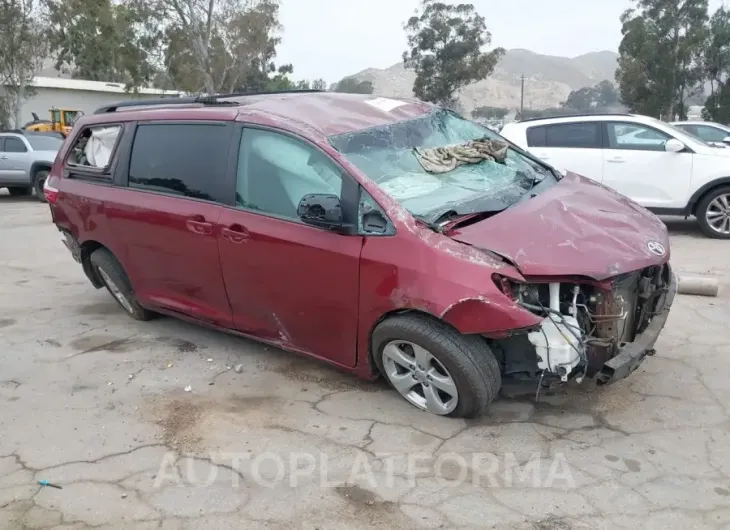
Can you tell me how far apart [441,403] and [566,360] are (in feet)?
2.48

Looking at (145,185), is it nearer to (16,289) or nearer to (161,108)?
(161,108)

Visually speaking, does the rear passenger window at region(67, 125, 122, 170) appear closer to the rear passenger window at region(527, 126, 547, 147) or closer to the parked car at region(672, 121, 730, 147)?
the rear passenger window at region(527, 126, 547, 147)

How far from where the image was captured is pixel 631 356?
3443 millimetres

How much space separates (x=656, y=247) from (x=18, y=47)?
98.0ft

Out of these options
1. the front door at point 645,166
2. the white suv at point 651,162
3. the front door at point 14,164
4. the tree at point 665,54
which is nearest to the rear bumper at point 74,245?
the white suv at point 651,162

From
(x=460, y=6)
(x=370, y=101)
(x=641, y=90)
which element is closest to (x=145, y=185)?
(x=370, y=101)

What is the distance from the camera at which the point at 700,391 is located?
160 inches

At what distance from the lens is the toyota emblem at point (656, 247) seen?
3.65 metres

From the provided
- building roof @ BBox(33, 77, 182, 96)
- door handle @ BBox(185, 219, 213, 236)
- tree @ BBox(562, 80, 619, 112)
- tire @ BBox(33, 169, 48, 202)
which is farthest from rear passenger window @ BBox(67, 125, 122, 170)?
tree @ BBox(562, 80, 619, 112)

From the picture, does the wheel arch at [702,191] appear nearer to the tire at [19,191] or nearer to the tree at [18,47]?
the tire at [19,191]

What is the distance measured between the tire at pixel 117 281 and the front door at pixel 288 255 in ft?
4.65

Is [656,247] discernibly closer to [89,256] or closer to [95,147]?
[95,147]

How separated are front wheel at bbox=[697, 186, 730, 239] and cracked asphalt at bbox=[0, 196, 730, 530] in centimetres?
371

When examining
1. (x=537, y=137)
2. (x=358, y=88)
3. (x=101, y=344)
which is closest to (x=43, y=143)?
(x=537, y=137)
